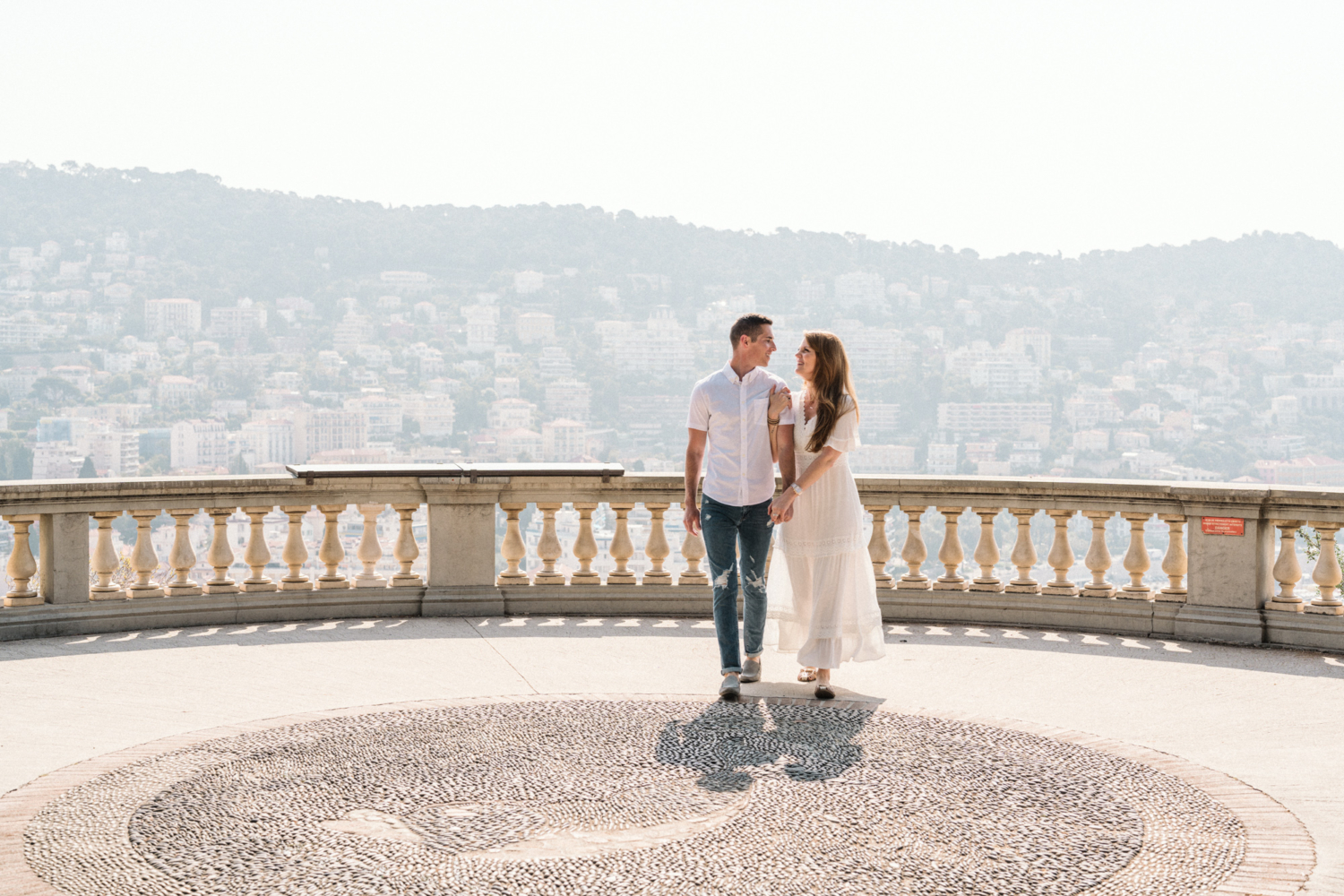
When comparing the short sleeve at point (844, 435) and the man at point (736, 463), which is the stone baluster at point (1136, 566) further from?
the man at point (736, 463)

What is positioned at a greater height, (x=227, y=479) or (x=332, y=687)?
(x=227, y=479)

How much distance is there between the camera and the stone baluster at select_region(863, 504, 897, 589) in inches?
336

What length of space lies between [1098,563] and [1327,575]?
4.31ft

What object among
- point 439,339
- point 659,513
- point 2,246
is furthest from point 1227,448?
point 2,246

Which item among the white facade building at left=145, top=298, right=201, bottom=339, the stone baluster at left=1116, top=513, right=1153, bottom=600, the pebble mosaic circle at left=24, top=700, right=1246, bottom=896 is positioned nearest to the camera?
the pebble mosaic circle at left=24, top=700, right=1246, bottom=896

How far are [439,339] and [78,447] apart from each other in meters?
43.6

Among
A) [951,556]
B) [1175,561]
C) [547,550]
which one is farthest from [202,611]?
[1175,561]

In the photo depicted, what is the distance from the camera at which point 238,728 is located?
17.5 ft

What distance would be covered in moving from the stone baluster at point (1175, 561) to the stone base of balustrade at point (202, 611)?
479 cm

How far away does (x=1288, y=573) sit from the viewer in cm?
773

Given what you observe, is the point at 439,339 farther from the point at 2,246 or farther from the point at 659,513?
the point at 659,513

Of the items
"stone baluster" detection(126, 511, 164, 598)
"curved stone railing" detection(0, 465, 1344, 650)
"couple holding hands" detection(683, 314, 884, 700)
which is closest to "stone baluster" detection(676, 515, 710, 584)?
"curved stone railing" detection(0, 465, 1344, 650)

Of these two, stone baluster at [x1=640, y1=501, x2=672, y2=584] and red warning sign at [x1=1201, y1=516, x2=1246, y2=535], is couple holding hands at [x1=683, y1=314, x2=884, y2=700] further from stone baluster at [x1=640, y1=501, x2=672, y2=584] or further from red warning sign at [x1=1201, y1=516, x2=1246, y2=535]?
red warning sign at [x1=1201, y1=516, x2=1246, y2=535]

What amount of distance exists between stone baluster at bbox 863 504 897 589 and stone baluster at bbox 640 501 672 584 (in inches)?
53.9
